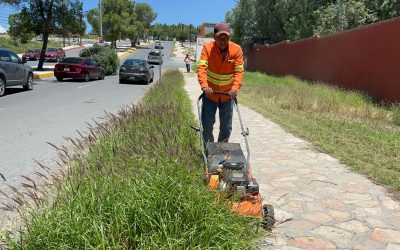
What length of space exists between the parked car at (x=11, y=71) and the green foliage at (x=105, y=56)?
13704mm

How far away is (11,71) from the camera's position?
52.6 feet

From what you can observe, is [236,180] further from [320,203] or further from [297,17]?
[297,17]

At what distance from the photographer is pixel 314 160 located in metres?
6.78

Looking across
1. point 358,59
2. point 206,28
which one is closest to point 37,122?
point 358,59

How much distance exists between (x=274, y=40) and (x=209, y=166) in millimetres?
36029

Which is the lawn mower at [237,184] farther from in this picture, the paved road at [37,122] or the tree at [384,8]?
the tree at [384,8]

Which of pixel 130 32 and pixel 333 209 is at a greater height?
pixel 130 32

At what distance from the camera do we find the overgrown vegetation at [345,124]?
6371mm

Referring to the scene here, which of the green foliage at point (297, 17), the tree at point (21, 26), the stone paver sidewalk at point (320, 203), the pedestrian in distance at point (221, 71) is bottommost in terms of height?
the stone paver sidewalk at point (320, 203)

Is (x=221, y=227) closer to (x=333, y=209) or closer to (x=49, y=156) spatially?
(x=333, y=209)

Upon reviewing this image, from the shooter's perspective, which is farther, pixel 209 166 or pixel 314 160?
pixel 314 160

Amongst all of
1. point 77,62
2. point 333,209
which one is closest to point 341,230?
point 333,209

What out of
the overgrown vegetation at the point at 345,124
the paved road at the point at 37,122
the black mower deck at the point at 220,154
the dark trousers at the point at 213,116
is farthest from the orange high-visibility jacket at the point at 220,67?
the paved road at the point at 37,122

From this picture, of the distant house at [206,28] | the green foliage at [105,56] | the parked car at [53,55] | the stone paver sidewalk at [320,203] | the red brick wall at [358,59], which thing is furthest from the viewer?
the distant house at [206,28]
